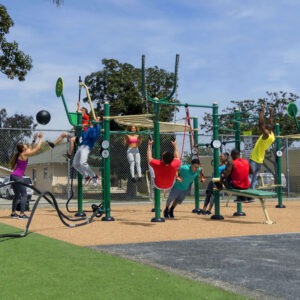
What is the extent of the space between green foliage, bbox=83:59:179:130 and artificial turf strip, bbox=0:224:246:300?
18968 mm

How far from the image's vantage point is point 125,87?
82.0 feet

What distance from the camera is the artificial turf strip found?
3.70 m

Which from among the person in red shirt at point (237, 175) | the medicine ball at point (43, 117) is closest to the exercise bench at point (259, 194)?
the person in red shirt at point (237, 175)

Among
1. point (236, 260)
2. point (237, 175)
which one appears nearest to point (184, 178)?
point (237, 175)

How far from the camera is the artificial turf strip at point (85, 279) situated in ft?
12.1

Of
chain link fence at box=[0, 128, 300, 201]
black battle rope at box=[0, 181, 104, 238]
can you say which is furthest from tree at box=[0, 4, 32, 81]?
black battle rope at box=[0, 181, 104, 238]

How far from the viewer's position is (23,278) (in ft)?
14.1

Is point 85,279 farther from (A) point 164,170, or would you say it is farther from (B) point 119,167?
(B) point 119,167

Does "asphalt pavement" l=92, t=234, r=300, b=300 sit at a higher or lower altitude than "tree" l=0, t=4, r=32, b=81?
lower

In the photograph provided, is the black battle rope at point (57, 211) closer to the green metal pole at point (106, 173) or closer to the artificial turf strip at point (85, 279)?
the green metal pole at point (106, 173)

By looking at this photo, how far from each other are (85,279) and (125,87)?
69.7ft

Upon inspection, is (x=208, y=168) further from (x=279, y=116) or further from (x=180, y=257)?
(x=180, y=257)

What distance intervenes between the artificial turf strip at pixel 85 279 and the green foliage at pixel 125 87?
19.0 metres

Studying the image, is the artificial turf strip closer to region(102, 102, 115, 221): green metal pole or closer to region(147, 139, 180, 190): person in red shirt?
region(147, 139, 180, 190): person in red shirt
